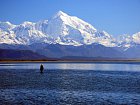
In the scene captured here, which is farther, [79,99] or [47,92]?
[47,92]

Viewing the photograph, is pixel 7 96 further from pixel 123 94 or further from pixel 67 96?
pixel 123 94

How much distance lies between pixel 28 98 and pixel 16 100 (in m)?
2.17

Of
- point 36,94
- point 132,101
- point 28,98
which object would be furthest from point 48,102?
point 132,101

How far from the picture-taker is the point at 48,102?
135 ft

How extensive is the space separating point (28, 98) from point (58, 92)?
754 cm

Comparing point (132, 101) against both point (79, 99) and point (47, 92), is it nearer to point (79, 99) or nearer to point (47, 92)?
point (79, 99)

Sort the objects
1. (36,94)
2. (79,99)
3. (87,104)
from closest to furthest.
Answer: (87,104)
(79,99)
(36,94)

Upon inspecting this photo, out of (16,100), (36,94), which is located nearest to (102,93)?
(36,94)

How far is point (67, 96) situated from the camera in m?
46.2

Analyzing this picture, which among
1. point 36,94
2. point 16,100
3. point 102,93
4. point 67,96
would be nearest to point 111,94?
point 102,93

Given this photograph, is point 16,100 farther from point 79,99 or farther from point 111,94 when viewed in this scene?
point 111,94

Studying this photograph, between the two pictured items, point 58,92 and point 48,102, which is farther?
point 58,92

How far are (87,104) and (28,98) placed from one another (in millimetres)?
8086

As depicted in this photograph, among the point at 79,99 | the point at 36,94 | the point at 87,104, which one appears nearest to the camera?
the point at 87,104
